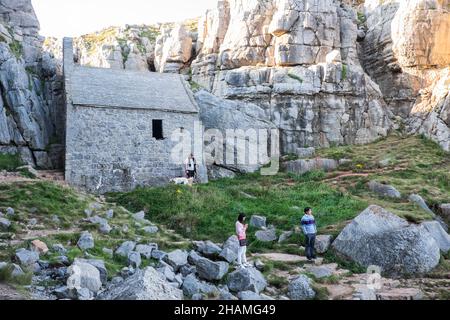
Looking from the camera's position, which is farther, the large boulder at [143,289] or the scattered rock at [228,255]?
the scattered rock at [228,255]

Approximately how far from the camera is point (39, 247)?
44.7 feet

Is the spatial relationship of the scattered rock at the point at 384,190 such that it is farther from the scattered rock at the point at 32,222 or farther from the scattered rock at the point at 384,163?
the scattered rock at the point at 32,222

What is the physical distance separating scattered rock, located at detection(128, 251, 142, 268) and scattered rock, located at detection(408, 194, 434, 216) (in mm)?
13582

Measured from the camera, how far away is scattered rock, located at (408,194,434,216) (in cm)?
2125

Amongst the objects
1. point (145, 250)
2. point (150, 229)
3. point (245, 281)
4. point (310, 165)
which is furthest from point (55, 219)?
point (310, 165)

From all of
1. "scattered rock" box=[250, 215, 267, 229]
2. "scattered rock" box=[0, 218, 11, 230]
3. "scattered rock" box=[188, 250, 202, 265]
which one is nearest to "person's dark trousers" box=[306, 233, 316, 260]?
"scattered rock" box=[250, 215, 267, 229]

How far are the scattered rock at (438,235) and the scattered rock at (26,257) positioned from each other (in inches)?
518

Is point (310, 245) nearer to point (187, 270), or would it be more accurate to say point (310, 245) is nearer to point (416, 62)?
point (187, 270)

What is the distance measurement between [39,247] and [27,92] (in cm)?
1998

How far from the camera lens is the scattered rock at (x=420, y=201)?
69.7 ft

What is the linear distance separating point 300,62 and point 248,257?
1187 inches

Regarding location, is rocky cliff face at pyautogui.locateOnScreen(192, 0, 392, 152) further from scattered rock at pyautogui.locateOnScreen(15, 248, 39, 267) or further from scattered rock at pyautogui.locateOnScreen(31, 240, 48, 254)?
scattered rock at pyautogui.locateOnScreen(15, 248, 39, 267)

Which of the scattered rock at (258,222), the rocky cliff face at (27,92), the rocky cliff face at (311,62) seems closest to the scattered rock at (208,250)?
the scattered rock at (258,222)
